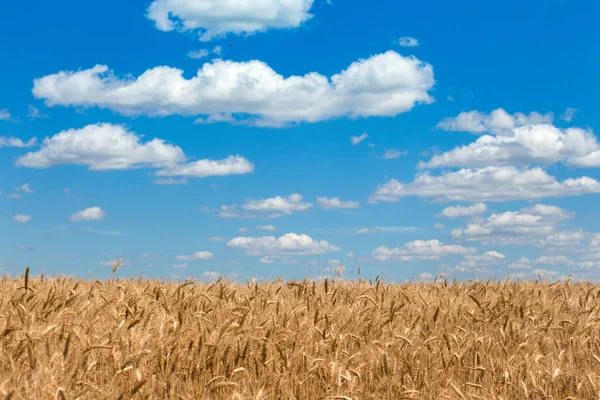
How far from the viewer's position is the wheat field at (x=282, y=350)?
16.2 feet

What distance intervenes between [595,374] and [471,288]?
4.93 meters

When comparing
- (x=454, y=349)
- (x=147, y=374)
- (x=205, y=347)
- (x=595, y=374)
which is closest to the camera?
(x=147, y=374)

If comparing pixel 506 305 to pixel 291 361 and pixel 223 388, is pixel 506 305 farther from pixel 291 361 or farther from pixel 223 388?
pixel 223 388

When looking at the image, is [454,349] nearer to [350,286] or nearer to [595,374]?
[595,374]

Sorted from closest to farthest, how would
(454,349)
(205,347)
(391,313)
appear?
(205,347)
(454,349)
(391,313)

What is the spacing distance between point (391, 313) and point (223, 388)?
9.10 feet

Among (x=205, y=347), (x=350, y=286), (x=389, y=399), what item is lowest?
(x=389, y=399)

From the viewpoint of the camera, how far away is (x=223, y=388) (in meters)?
5.12

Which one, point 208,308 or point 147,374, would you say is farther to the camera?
point 208,308

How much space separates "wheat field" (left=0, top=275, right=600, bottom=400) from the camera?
493 centimetres

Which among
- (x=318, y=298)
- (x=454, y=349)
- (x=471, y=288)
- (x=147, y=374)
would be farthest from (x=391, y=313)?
(x=471, y=288)

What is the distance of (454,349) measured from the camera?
6723mm

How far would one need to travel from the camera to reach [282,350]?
5.70 meters

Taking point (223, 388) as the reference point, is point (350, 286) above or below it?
above
